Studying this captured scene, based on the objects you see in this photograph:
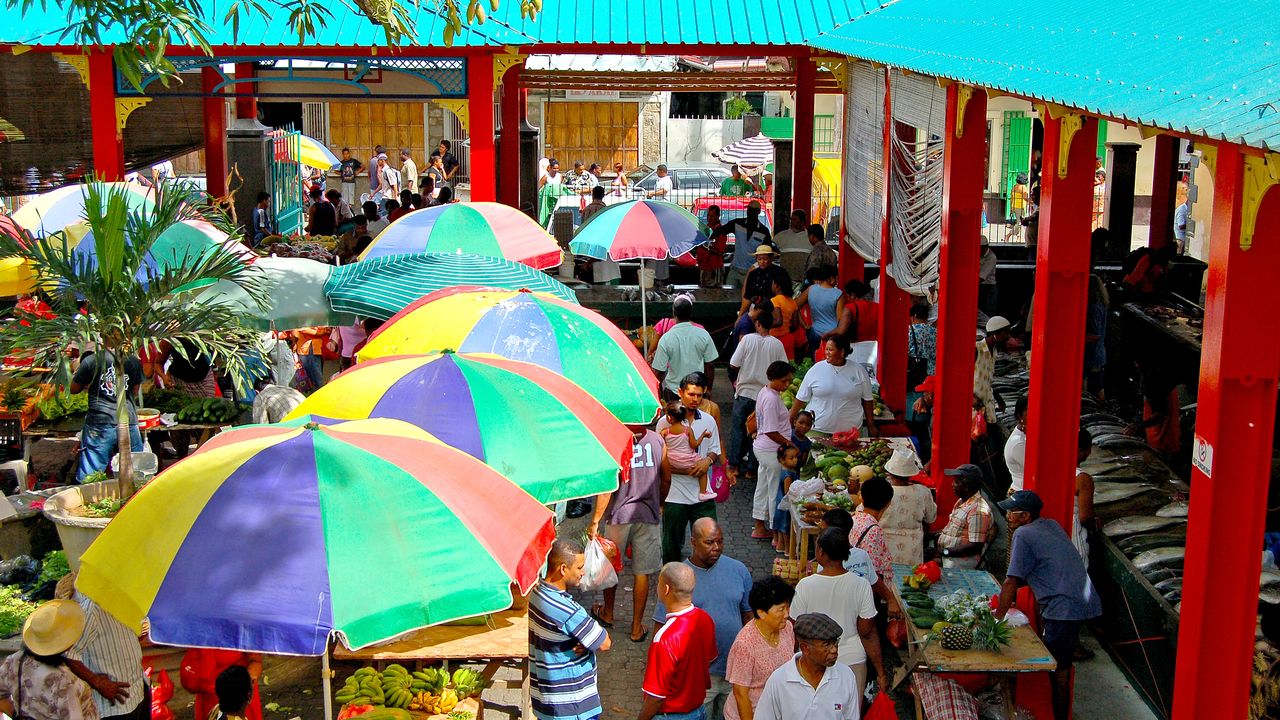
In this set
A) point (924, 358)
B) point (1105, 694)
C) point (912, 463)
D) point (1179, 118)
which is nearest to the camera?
point (1179, 118)

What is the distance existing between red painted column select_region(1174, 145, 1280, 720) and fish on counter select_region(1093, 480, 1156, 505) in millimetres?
3767

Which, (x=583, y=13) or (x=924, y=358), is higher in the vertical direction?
(x=583, y=13)

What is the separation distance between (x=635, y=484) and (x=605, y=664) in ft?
3.89

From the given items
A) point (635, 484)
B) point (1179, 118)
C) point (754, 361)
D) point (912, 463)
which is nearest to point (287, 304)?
point (635, 484)

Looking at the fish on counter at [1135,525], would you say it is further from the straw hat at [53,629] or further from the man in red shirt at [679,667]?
the straw hat at [53,629]

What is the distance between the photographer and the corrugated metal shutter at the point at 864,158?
13711 mm

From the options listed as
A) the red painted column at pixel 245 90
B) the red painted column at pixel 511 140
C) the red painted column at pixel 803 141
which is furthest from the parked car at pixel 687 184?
the red painted column at pixel 803 141

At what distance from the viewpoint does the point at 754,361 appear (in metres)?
12.0

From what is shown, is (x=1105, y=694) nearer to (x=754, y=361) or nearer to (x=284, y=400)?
(x=754, y=361)

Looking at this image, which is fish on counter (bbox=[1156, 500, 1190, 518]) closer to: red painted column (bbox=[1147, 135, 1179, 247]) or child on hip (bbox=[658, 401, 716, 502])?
child on hip (bbox=[658, 401, 716, 502])

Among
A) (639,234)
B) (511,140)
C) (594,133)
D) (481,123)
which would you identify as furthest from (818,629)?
(594,133)

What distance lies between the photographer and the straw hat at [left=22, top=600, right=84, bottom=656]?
20.9 ft

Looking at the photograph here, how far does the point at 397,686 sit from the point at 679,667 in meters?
1.37

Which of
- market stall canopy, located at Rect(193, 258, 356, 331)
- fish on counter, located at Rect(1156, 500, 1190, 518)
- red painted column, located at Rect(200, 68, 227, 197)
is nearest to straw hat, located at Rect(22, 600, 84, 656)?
market stall canopy, located at Rect(193, 258, 356, 331)
